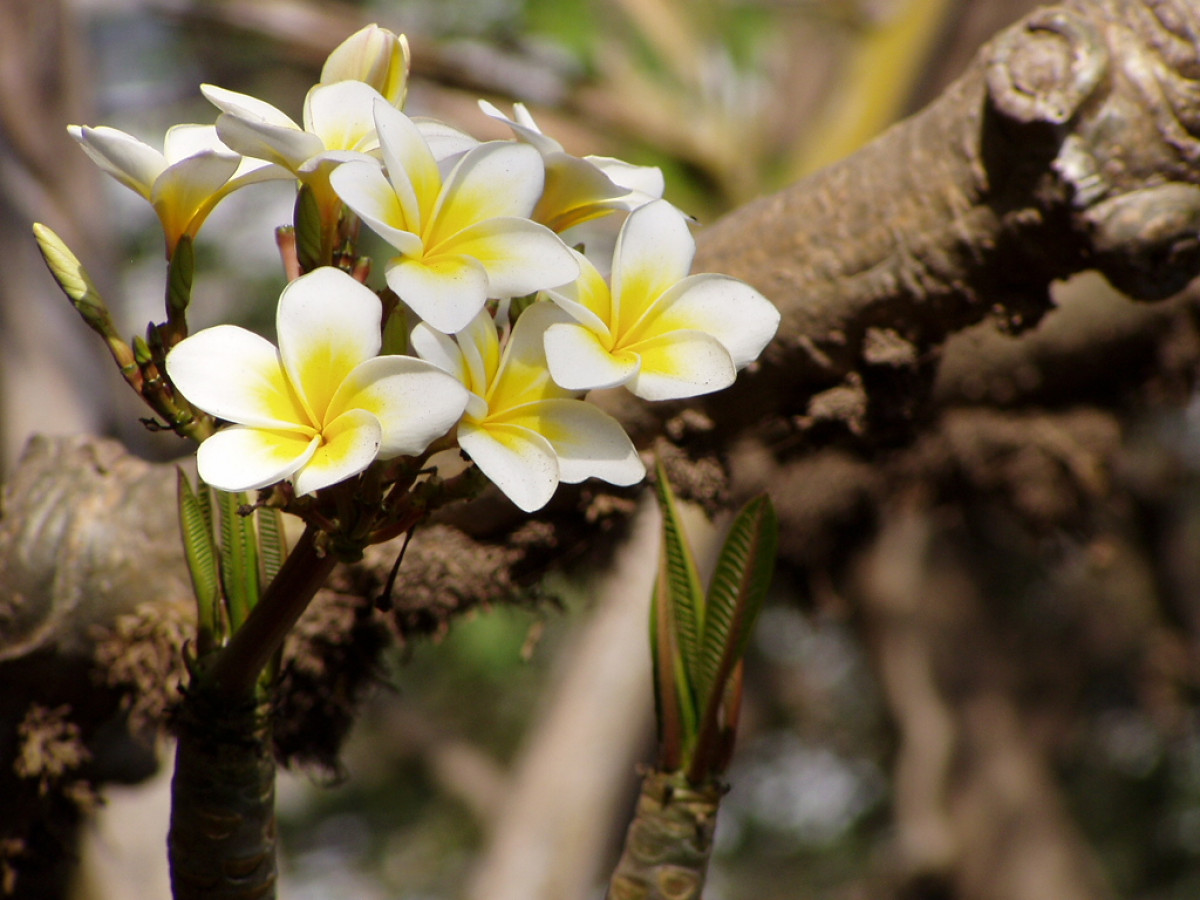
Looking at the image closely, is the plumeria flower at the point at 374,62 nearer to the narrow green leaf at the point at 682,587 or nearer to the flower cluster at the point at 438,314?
the flower cluster at the point at 438,314

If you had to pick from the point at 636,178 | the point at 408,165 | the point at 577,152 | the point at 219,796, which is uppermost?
the point at 577,152

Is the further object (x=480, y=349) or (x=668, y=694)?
(x=668, y=694)

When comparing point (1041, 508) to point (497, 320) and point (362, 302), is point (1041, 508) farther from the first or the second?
point (362, 302)

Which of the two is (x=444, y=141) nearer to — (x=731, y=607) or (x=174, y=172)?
(x=174, y=172)

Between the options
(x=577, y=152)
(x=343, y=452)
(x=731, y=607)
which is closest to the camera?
(x=343, y=452)

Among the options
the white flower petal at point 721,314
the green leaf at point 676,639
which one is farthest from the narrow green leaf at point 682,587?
the white flower petal at point 721,314

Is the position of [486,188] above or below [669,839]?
above

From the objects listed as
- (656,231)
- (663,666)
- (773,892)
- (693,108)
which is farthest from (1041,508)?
→ (773,892)

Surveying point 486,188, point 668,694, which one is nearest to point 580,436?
point 486,188
